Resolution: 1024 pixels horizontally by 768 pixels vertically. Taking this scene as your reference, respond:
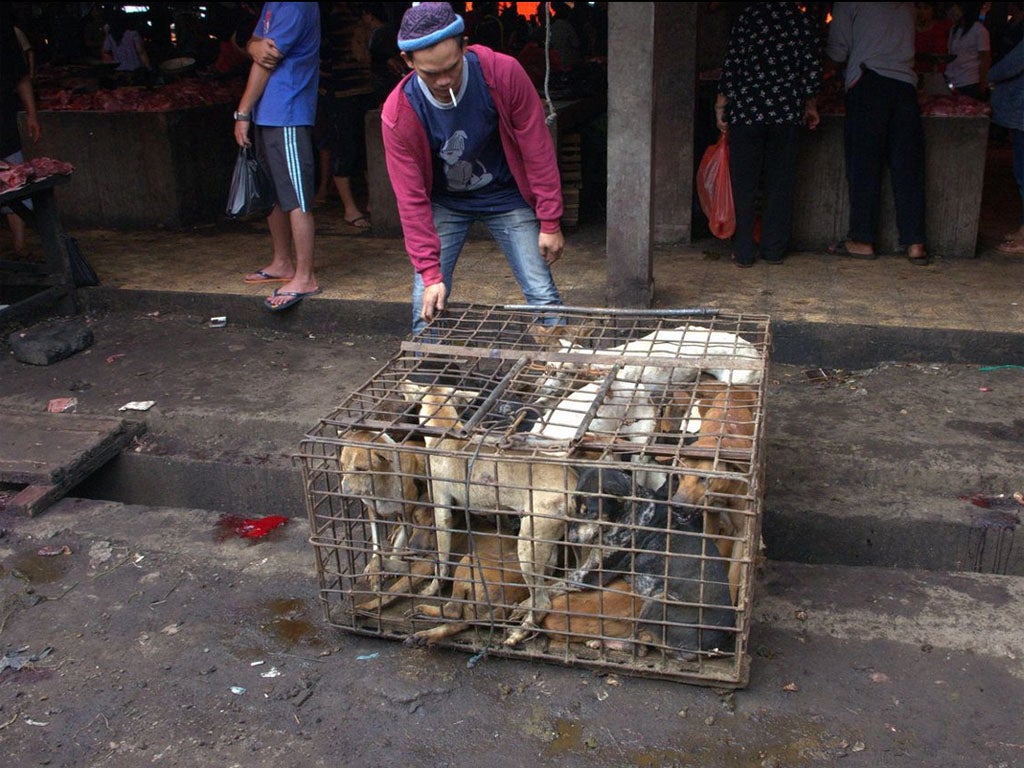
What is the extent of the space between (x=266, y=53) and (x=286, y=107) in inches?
12.5

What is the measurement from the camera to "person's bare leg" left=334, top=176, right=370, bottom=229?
26.0ft

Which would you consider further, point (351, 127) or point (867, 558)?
point (351, 127)

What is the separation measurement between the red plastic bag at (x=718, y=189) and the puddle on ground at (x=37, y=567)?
459 cm

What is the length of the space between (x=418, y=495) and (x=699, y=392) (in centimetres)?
106

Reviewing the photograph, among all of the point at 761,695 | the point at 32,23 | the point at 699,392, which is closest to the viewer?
the point at 761,695

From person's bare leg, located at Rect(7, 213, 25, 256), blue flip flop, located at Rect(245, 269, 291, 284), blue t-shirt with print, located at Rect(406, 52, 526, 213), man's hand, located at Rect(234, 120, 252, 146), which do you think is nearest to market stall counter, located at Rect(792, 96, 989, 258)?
blue t-shirt with print, located at Rect(406, 52, 526, 213)

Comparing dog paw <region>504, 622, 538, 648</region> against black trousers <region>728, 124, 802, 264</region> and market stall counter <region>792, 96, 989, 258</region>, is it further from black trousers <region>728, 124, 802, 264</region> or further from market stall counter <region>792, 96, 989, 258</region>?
market stall counter <region>792, 96, 989, 258</region>

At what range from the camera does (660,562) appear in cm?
304

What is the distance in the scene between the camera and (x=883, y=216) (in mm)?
6754

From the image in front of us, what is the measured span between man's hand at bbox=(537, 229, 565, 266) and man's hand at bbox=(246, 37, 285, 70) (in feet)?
7.78

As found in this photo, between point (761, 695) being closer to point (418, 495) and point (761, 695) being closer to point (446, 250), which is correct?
point (418, 495)

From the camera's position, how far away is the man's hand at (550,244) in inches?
168

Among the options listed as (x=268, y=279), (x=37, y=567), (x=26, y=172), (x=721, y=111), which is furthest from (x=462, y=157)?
(x=26, y=172)

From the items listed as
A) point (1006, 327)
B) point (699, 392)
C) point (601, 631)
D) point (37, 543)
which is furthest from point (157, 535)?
point (1006, 327)
